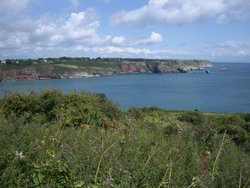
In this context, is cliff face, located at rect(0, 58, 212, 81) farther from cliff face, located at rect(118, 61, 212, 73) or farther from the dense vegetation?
the dense vegetation

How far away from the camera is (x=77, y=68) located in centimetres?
14462

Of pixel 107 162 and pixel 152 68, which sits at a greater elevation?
pixel 107 162

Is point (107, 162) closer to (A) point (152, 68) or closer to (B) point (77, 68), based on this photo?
(B) point (77, 68)

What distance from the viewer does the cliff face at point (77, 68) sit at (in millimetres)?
118800

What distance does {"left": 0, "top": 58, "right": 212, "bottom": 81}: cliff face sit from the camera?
119m

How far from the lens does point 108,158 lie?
4.03 metres

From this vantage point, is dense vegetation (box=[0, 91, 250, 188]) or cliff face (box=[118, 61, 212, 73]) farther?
cliff face (box=[118, 61, 212, 73])

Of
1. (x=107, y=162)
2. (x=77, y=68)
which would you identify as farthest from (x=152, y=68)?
(x=107, y=162)

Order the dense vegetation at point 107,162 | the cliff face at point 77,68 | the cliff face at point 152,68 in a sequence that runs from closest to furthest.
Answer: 1. the dense vegetation at point 107,162
2. the cliff face at point 77,68
3. the cliff face at point 152,68

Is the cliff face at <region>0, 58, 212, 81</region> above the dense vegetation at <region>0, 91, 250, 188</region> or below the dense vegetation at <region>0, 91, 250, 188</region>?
below

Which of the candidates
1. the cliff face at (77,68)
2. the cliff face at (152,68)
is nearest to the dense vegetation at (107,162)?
the cliff face at (77,68)

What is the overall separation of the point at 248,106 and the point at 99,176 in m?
71.8

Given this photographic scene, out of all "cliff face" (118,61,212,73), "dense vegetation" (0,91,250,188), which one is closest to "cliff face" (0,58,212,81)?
"cliff face" (118,61,212,73)

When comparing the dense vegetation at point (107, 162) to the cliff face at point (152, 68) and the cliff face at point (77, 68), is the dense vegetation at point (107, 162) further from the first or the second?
the cliff face at point (152, 68)
